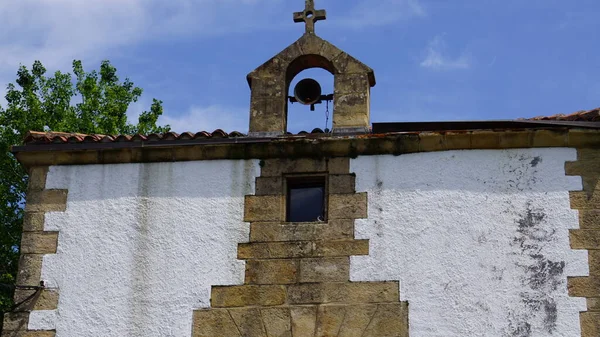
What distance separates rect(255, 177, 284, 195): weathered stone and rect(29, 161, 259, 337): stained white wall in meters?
0.09

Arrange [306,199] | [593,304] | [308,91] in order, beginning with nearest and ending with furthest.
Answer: [593,304] < [306,199] < [308,91]

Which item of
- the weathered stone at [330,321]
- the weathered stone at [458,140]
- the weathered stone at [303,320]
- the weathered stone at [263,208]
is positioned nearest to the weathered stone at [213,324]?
the weathered stone at [303,320]

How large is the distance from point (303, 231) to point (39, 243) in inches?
96.6

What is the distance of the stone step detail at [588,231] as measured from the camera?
807 cm

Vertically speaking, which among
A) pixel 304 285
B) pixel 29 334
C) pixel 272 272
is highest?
pixel 272 272

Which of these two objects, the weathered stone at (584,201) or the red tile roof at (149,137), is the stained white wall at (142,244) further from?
the weathered stone at (584,201)

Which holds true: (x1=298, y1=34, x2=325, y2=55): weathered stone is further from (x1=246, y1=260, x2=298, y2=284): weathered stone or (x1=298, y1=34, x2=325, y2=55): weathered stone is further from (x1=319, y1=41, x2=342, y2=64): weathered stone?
(x1=246, y1=260, x2=298, y2=284): weathered stone

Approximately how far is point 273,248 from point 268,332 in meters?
0.75

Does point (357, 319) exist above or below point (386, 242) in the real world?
below

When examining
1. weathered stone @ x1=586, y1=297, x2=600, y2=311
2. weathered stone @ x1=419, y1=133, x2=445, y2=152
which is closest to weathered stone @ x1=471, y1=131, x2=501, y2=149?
weathered stone @ x1=419, y1=133, x2=445, y2=152

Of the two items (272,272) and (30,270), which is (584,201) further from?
(30,270)

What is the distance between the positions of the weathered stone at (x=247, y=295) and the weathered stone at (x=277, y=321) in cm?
7

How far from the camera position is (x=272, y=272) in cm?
862

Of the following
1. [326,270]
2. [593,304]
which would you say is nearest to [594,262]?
[593,304]
